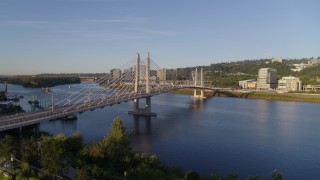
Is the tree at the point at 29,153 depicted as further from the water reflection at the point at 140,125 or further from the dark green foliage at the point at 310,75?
the dark green foliage at the point at 310,75

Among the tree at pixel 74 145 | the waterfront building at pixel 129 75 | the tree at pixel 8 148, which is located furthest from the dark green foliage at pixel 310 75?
the tree at pixel 8 148

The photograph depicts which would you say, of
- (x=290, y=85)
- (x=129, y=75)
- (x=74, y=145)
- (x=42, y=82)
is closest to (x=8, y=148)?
(x=74, y=145)

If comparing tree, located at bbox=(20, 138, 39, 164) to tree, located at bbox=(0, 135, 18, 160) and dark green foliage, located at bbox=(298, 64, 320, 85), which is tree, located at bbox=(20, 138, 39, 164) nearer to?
tree, located at bbox=(0, 135, 18, 160)

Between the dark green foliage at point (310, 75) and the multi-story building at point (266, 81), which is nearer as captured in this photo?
the dark green foliage at point (310, 75)

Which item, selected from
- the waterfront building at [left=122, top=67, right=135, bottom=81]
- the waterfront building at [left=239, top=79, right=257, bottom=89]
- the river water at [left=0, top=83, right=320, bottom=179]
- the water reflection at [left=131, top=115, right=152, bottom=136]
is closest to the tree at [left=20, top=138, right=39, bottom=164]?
the river water at [left=0, top=83, right=320, bottom=179]

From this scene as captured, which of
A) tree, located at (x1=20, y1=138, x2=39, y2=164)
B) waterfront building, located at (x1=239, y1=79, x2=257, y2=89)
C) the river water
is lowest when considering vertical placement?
the river water

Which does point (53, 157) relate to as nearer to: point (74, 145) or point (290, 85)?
point (74, 145)

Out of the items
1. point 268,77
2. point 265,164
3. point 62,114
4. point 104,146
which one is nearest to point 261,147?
point 265,164

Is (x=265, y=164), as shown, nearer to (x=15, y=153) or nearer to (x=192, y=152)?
(x=192, y=152)
